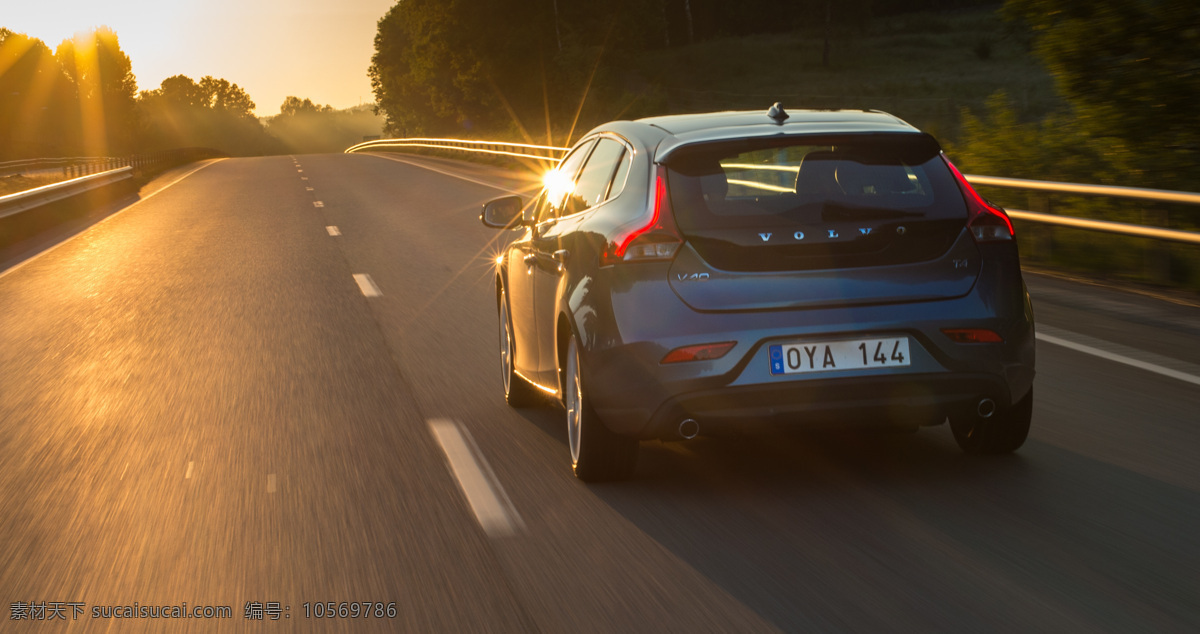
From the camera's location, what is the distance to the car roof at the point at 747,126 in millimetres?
5465

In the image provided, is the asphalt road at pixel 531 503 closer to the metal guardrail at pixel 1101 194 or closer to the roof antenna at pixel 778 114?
the metal guardrail at pixel 1101 194

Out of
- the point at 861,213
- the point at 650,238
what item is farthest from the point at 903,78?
the point at 650,238

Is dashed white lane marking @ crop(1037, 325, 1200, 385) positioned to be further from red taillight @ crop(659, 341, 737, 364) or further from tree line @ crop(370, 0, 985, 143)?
tree line @ crop(370, 0, 985, 143)

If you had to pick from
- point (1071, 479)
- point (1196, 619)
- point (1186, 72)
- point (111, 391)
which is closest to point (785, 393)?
point (1071, 479)

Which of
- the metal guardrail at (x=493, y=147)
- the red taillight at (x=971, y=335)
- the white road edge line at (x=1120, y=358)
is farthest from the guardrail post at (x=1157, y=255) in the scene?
the metal guardrail at (x=493, y=147)

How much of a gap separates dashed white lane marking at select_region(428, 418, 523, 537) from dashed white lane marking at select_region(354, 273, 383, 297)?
5900 millimetres

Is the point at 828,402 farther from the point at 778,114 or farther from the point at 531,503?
the point at 778,114

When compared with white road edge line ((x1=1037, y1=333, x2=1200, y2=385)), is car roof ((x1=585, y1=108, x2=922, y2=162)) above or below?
above

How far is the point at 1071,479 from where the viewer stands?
543 centimetres

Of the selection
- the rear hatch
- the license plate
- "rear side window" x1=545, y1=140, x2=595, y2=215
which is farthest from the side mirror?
the license plate

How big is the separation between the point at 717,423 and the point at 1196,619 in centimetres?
188

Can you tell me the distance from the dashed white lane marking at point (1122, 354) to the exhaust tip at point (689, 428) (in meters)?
3.70

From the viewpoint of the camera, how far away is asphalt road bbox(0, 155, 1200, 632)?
13.6 ft

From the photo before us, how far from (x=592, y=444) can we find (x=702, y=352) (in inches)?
30.5
